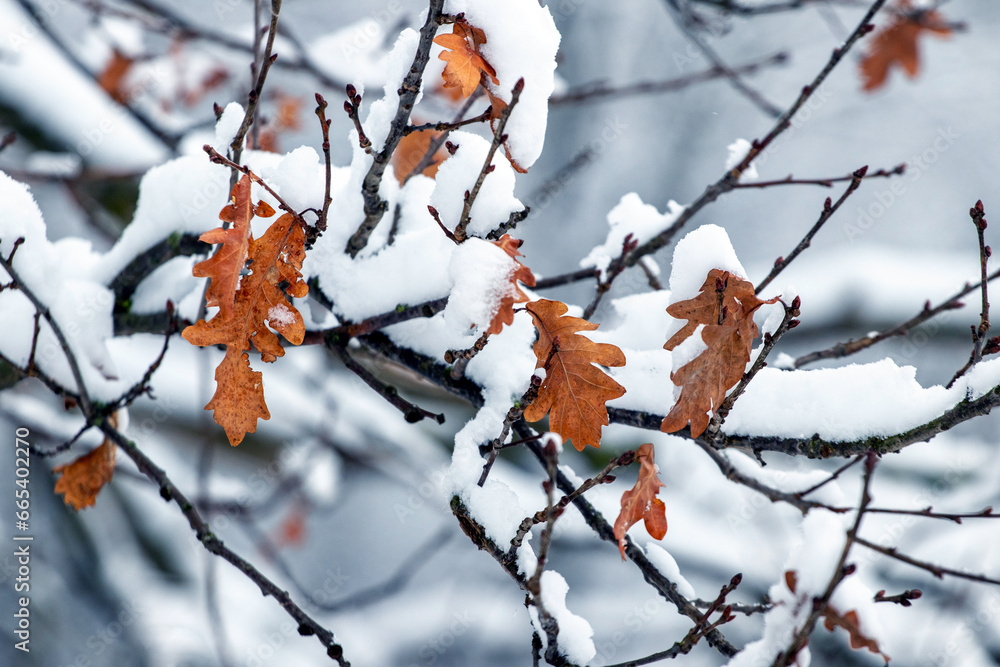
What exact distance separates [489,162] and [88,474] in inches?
44.5

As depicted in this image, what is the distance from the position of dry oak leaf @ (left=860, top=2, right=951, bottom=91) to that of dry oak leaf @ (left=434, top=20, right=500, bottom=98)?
2.23 metres

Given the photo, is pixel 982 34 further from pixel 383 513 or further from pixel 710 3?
pixel 383 513

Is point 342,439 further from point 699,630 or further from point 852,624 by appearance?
point 852,624

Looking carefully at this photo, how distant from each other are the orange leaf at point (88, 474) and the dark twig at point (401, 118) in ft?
2.51

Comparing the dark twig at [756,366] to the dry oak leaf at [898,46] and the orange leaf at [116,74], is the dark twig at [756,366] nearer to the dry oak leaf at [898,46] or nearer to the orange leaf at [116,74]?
the dry oak leaf at [898,46]

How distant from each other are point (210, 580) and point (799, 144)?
31.1 ft

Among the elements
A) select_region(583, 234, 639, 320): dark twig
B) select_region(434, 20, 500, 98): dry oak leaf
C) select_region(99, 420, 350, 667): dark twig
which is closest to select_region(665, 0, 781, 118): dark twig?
select_region(583, 234, 639, 320): dark twig

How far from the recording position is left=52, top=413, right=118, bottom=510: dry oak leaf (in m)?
1.21

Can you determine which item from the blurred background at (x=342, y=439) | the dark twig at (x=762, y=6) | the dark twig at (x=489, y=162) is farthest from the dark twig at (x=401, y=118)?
the dark twig at (x=762, y=6)

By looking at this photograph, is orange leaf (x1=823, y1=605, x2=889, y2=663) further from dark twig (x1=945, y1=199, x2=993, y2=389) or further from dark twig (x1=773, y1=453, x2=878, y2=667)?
dark twig (x1=945, y1=199, x2=993, y2=389)

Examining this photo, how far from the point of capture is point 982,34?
685cm

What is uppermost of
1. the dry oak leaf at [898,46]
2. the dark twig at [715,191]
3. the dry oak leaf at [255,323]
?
the dry oak leaf at [898,46]

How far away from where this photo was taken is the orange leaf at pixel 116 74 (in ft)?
8.59

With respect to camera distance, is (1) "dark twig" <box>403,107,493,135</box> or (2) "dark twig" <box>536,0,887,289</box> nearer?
(1) "dark twig" <box>403,107,493,135</box>
